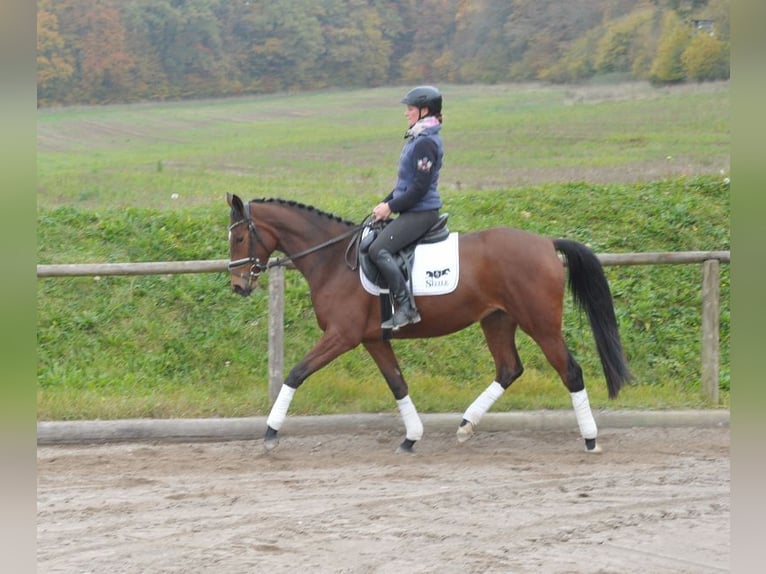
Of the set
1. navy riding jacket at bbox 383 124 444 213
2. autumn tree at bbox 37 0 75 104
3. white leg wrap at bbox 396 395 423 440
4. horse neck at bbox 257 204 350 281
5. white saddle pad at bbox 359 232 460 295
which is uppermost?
autumn tree at bbox 37 0 75 104

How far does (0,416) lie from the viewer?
151cm

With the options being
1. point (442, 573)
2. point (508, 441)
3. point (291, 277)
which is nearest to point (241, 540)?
point (442, 573)

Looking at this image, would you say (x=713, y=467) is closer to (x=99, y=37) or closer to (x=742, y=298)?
(x=742, y=298)

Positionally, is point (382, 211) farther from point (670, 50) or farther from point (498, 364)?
point (670, 50)

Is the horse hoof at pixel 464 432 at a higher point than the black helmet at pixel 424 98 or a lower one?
lower

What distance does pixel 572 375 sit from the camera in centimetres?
722

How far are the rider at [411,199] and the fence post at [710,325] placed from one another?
2.73 metres

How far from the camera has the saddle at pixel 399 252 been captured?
7.22 m

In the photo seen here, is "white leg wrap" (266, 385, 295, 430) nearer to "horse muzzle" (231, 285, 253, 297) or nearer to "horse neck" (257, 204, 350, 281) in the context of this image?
"horse muzzle" (231, 285, 253, 297)

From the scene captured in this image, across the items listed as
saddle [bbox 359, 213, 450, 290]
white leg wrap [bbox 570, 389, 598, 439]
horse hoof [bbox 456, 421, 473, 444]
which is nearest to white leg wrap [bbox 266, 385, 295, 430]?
saddle [bbox 359, 213, 450, 290]

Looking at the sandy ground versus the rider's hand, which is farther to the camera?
the rider's hand

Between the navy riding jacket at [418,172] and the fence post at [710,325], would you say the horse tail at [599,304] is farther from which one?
the fence post at [710,325]

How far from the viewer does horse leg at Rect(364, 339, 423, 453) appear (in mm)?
7395

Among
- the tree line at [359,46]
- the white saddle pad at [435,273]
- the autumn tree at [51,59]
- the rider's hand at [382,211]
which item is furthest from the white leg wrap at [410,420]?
the tree line at [359,46]
